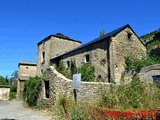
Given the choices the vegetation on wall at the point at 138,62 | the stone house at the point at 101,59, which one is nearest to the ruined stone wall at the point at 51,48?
the stone house at the point at 101,59

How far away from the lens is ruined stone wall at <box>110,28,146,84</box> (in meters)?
15.9

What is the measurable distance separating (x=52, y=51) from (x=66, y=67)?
5.48 metres

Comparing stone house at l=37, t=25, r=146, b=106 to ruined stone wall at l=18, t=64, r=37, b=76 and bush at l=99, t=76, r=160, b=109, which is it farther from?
ruined stone wall at l=18, t=64, r=37, b=76

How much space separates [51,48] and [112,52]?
1223 centimetres

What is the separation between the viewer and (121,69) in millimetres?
16422

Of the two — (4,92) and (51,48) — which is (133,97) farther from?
(4,92)

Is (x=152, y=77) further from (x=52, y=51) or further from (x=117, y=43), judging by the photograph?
(x=52, y=51)

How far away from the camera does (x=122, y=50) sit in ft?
56.9

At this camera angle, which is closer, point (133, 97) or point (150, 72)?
point (133, 97)

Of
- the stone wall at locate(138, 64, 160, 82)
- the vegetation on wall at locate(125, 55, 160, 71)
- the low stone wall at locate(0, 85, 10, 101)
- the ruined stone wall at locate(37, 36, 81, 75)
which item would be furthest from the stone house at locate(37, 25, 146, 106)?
the low stone wall at locate(0, 85, 10, 101)

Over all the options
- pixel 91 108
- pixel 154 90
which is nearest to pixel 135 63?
pixel 154 90

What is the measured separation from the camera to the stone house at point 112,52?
1605cm

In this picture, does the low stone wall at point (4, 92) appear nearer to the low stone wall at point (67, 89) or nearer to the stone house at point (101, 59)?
the stone house at point (101, 59)

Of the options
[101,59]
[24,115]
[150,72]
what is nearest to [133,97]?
[24,115]
